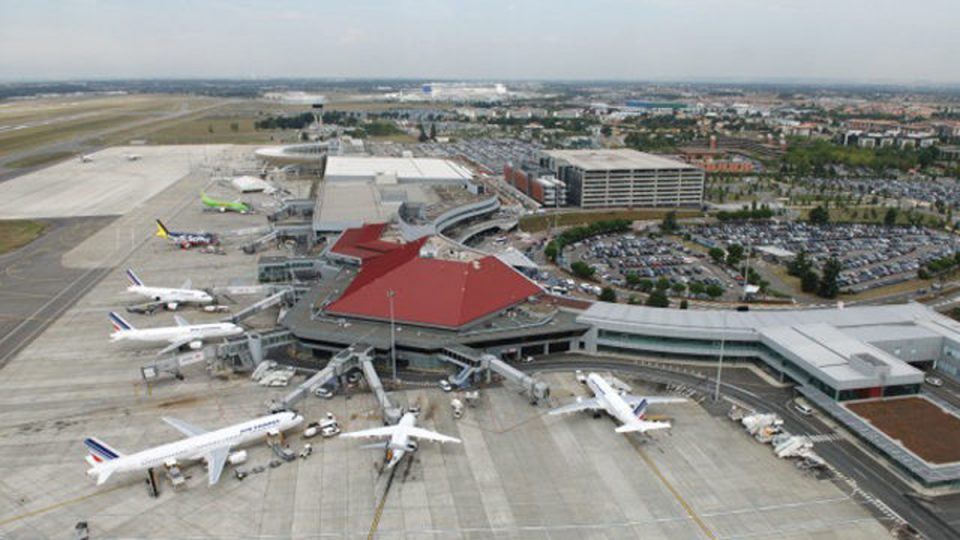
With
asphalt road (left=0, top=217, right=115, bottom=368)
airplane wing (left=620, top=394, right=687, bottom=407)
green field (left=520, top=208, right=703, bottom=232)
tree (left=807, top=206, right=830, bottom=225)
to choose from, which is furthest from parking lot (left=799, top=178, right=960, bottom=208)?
asphalt road (left=0, top=217, right=115, bottom=368)

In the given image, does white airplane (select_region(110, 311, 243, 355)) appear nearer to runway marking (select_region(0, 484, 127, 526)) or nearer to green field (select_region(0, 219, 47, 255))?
runway marking (select_region(0, 484, 127, 526))

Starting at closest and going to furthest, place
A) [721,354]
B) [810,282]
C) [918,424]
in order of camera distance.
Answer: [918,424] → [721,354] → [810,282]

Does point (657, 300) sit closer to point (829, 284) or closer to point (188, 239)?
point (829, 284)

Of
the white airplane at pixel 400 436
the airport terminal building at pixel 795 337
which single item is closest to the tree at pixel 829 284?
the airport terminal building at pixel 795 337

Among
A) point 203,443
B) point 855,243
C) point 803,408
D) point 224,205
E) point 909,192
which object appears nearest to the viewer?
point 203,443

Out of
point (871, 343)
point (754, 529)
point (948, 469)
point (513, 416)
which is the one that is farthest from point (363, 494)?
point (871, 343)

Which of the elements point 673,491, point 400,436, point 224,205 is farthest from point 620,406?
point 224,205

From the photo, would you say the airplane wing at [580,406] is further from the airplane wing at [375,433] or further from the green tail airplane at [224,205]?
the green tail airplane at [224,205]
